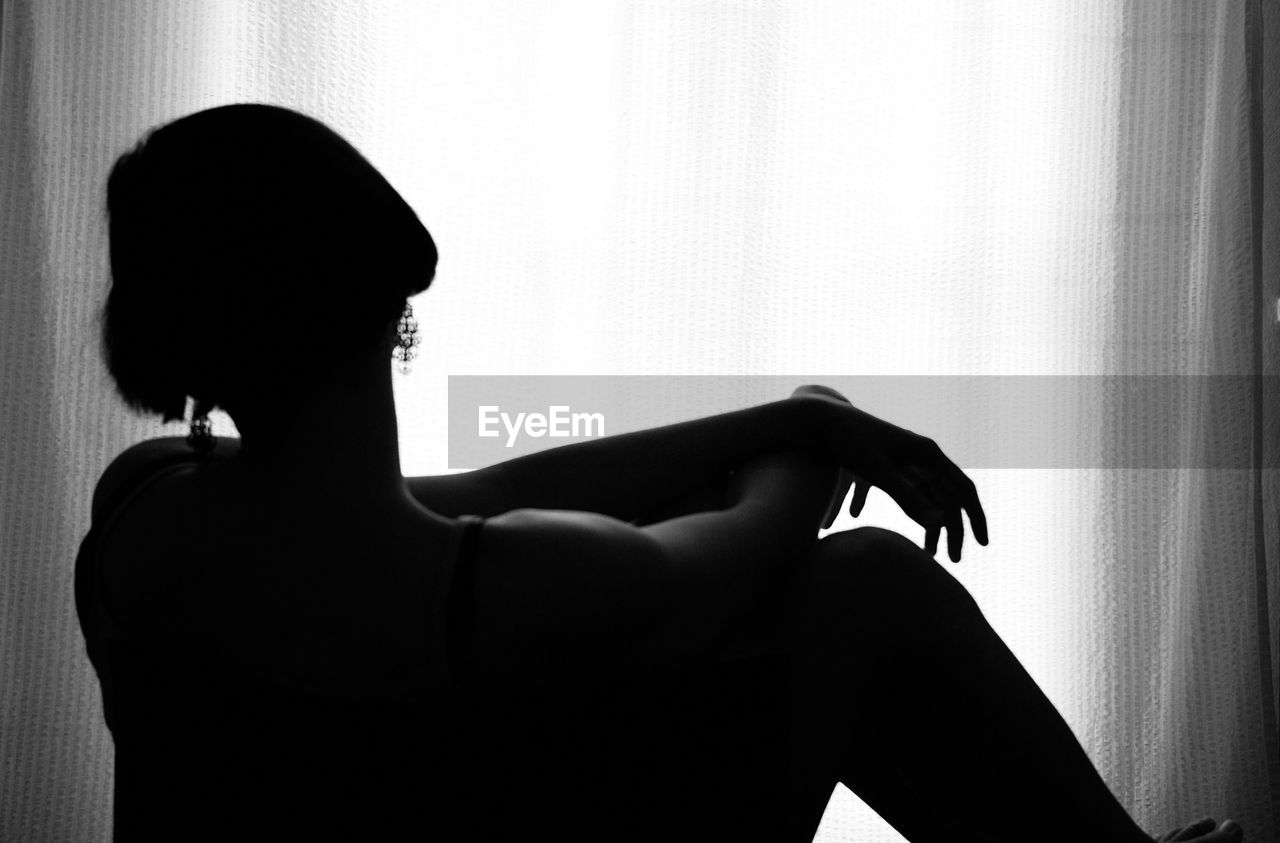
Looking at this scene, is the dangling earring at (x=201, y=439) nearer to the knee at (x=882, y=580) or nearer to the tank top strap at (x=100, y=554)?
the tank top strap at (x=100, y=554)

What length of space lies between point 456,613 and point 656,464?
11.1 inches

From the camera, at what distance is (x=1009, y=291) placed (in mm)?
1755

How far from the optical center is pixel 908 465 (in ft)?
2.54

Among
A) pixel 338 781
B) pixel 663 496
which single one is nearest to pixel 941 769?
pixel 663 496

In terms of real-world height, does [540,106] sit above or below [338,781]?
above

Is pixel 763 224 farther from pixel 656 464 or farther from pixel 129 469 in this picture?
pixel 129 469

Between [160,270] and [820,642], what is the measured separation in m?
0.44

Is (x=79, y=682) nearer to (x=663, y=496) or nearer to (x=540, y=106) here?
(x=540, y=106)

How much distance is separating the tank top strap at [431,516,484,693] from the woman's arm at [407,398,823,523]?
0.25 metres

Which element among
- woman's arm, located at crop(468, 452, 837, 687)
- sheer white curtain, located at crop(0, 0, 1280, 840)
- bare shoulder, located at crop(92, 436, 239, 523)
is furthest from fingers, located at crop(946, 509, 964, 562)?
sheer white curtain, located at crop(0, 0, 1280, 840)

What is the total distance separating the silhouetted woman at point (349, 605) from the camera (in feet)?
1.78

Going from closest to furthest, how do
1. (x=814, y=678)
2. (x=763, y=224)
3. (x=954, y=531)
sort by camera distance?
(x=814, y=678)
(x=954, y=531)
(x=763, y=224)

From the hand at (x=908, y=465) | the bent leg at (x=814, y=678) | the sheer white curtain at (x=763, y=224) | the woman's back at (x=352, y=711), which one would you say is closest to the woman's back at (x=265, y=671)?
the woman's back at (x=352, y=711)

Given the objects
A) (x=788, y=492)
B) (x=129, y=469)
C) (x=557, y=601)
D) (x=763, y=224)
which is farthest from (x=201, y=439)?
(x=763, y=224)
